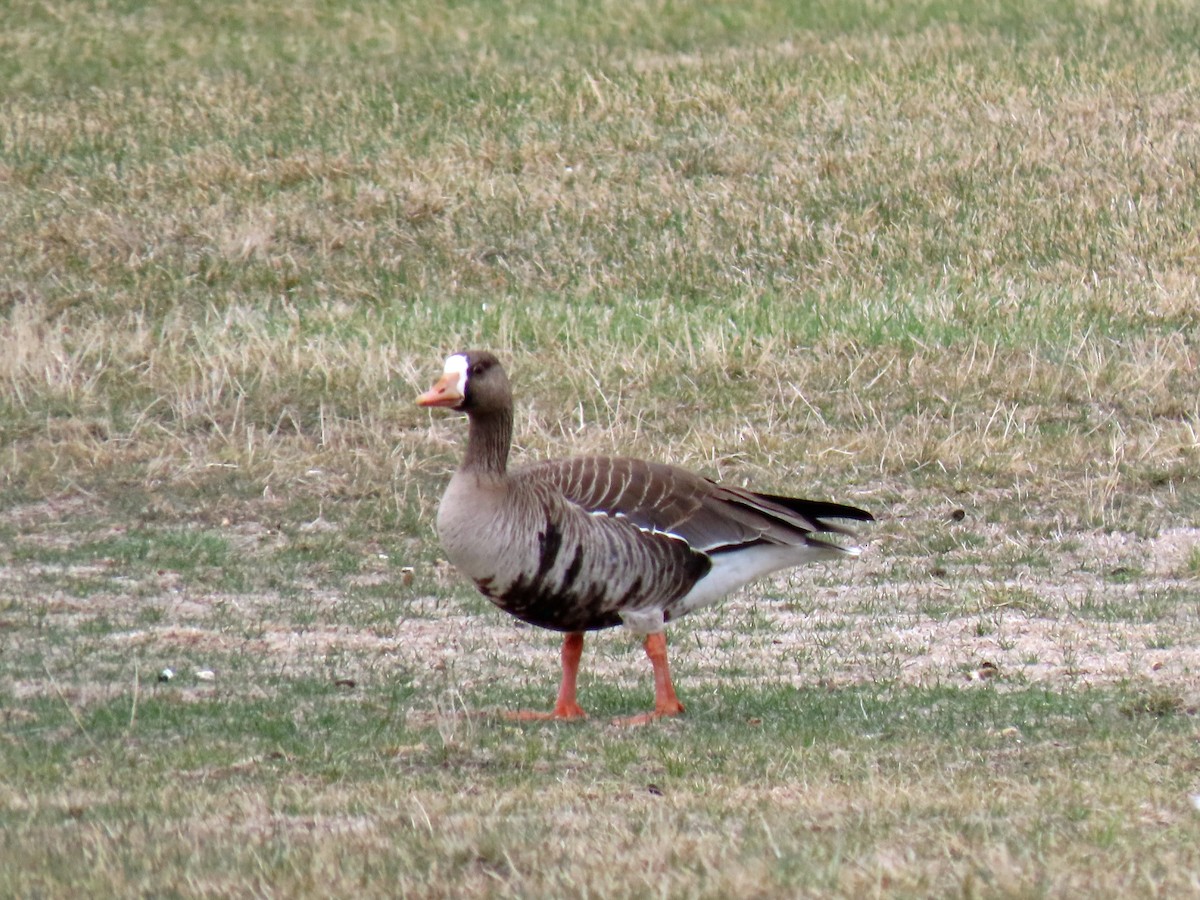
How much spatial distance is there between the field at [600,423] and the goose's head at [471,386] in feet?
4.13

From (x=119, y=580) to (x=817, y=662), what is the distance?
429cm

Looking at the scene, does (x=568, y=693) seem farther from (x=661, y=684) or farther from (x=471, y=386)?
(x=471, y=386)

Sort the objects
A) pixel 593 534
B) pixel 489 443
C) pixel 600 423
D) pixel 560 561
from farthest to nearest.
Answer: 1. pixel 600 423
2. pixel 489 443
3. pixel 593 534
4. pixel 560 561

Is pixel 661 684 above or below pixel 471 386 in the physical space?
below

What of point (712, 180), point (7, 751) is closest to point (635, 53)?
point (712, 180)

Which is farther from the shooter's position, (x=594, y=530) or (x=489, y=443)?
(x=489, y=443)

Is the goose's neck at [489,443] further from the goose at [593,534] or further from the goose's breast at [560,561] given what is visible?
the goose's breast at [560,561]

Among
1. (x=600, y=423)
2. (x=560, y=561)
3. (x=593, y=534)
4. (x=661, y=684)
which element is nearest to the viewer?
(x=560, y=561)

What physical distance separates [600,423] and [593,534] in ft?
22.3

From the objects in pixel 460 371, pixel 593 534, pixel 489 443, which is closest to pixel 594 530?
pixel 593 534

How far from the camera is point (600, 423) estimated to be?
1370 cm

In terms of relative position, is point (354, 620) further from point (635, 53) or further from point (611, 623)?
point (635, 53)

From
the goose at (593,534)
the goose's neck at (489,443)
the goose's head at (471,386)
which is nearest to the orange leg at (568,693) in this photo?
the goose at (593,534)

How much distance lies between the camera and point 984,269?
18.2 m
